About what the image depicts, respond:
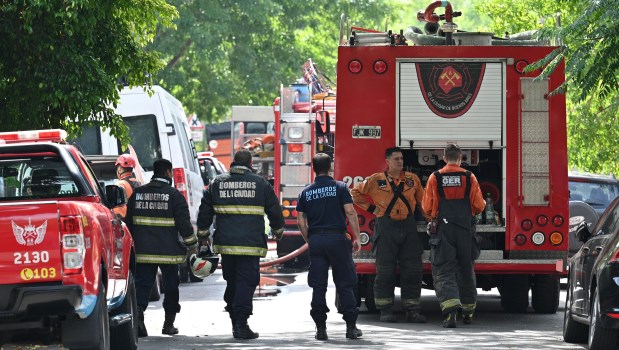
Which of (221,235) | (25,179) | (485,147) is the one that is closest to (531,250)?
(485,147)

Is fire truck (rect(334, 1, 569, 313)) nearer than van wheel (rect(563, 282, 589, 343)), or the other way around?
van wheel (rect(563, 282, 589, 343))

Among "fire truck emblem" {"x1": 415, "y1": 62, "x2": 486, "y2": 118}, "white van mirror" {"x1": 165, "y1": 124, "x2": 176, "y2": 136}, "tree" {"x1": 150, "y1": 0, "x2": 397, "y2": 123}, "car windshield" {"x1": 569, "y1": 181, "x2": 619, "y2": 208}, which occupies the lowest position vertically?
"car windshield" {"x1": 569, "y1": 181, "x2": 619, "y2": 208}

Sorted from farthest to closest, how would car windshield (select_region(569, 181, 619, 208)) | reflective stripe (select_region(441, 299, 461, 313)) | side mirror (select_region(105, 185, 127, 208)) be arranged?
car windshield (select_region(569, 181, 619, 208)), reflective stripe (select_region(441, 299, 461, 313)), side mirror (select_region(105, 185, 127, 208))

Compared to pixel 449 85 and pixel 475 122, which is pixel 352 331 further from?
pixel 449 85

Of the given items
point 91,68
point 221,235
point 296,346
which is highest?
point 91,68

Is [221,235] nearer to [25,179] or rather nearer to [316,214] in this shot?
[316,214]

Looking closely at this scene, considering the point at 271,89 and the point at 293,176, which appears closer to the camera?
the point at 293,176

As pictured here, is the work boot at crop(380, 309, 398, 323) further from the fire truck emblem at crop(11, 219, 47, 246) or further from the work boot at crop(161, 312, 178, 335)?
the fire truck emblem at crop(11, 219, 47, 246)

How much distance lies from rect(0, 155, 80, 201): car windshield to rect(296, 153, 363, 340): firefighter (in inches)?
124

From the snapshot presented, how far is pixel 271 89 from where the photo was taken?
4344cm

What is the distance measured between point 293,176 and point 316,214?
10.4 m

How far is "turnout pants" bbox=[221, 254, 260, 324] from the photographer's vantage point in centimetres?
1364

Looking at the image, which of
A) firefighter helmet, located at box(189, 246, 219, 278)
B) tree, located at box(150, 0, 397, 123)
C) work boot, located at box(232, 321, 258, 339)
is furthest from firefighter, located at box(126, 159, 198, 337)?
tree, located at box(150, 0, 397, 123)

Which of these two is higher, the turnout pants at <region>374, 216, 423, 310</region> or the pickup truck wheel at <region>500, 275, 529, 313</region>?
the turnout pants at <region>374, 216, 423, 310</region>
